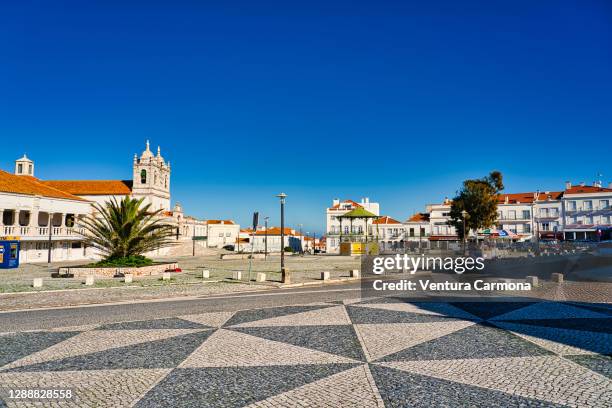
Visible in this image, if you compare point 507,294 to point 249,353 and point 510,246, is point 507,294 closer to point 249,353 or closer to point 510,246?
Answer: point 249,353

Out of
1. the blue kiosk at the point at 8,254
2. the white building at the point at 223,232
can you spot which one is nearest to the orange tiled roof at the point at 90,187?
the white building at the point at 223,232

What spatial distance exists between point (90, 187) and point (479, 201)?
2421 inches

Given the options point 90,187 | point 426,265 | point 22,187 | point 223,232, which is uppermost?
point 90,187

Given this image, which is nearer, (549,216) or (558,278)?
(558,278)

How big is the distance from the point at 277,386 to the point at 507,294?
42.9 feet

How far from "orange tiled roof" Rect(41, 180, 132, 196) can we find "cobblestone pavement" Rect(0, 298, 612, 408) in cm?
6301

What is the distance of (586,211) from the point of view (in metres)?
67.6

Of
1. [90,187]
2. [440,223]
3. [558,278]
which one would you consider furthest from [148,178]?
[558,278]

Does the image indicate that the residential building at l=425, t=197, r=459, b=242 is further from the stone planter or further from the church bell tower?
the stone planter

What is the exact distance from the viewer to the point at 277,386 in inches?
247

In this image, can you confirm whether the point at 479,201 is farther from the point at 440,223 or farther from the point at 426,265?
the point at 426,265

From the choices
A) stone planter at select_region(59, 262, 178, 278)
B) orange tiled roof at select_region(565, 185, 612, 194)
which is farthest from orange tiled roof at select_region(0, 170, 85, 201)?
orange tiled roof at select_region(565, 185, 612, 194)

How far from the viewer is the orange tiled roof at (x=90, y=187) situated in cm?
6612

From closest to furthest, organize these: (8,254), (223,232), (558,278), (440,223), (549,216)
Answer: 1. (558,278)
2. (8,254)
3. (549,216)
4. (440,223)
5. (223,232)
